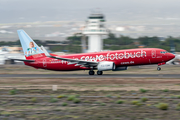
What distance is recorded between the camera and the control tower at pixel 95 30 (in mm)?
84688

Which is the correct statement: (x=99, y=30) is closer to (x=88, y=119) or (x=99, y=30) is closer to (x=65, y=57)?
(x=65, y=57)

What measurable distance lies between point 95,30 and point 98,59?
52.0 metres

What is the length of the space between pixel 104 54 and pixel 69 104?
1936 centimetres

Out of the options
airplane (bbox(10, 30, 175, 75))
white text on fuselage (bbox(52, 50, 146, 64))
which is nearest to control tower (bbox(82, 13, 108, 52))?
airplane (bbox(10, 30, 175, 75))

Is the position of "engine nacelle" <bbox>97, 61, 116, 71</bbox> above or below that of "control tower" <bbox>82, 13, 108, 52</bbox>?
below

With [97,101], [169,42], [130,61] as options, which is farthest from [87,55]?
[169,42]

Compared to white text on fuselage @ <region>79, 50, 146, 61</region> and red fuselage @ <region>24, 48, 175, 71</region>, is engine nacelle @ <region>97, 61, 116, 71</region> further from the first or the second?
white text on fuselage @ <region>79, 50, 146, 61</region>

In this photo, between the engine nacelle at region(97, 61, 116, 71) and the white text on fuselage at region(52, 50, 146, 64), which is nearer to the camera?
the engine nacelle at region(97, 61, 116, 71)

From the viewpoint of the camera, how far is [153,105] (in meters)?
14.7

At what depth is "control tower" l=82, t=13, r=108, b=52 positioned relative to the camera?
278 ft

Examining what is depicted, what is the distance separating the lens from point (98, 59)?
34.0 meters

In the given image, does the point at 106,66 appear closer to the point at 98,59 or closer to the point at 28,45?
the point at 98,59

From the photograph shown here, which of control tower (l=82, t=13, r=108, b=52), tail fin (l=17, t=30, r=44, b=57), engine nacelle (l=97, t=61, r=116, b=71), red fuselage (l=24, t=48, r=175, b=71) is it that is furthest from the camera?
control tower (l=82, t=13, r=108, b=52)

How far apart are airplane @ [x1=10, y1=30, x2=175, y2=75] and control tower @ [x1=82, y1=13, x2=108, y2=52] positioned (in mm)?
48778
